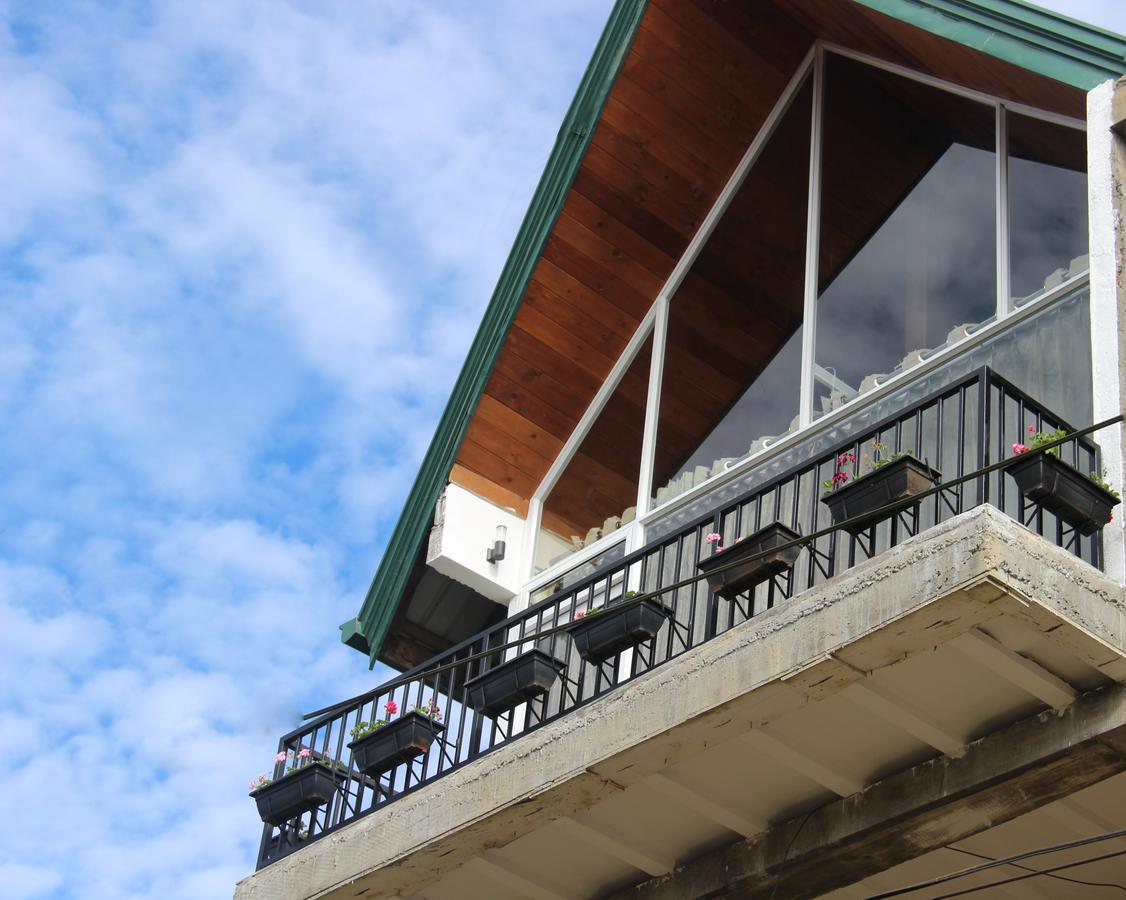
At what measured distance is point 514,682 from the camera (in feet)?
31.1

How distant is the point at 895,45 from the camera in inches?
457

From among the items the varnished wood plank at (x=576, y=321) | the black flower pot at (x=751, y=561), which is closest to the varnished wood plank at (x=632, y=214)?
the varnished wood plank at (x=576, y=321)

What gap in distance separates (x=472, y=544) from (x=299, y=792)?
3.00 m

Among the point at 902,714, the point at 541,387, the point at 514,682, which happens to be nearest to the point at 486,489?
the point at 541,387

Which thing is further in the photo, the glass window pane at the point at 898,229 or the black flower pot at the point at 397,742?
the glass window pane at the point at 898,229

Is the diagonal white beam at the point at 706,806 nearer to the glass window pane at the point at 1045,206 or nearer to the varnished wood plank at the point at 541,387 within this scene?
the glass window pane at the point at 1045,206

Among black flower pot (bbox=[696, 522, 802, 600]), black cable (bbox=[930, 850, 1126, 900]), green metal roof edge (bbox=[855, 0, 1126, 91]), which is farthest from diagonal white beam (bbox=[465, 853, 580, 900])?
green metal roof edge (bbox=[855, 0, 1126, 91])

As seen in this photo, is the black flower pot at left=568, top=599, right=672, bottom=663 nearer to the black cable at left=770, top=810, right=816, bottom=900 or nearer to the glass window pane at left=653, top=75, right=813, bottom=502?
the black cable at left=770, top=810, right=816, bottom=900

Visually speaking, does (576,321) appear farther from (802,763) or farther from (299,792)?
(802,763)

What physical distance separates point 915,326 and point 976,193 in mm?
888

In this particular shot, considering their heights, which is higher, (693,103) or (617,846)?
(693,103)

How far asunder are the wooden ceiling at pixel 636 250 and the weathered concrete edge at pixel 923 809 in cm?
403

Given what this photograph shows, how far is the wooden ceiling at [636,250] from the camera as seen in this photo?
12.5 metres

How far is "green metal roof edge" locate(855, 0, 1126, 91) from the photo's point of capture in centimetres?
929
